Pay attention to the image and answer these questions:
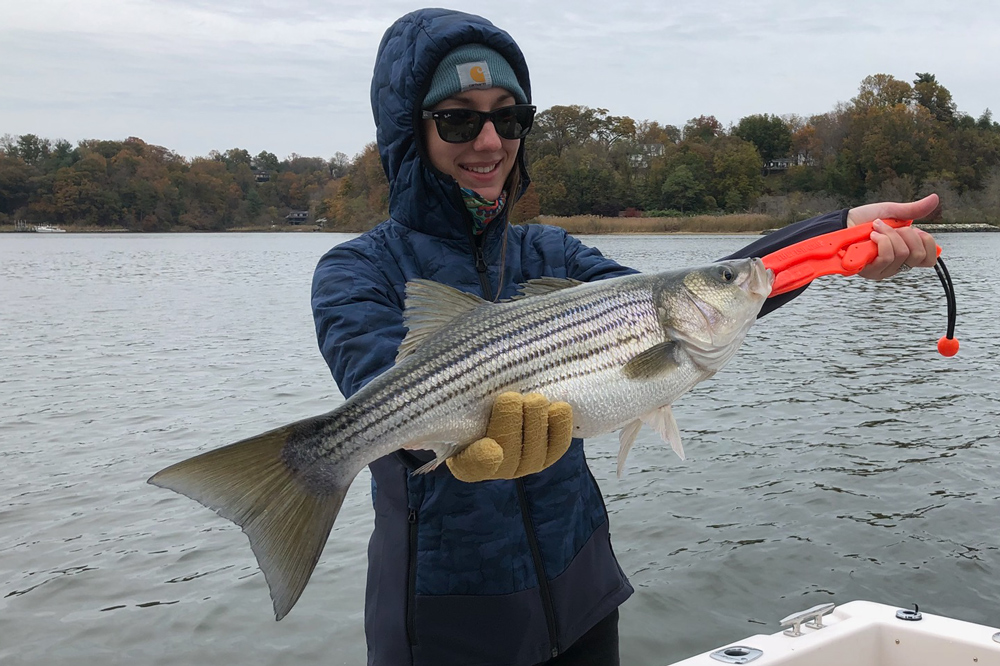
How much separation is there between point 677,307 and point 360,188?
9147 cm

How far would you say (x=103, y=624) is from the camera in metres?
7.66

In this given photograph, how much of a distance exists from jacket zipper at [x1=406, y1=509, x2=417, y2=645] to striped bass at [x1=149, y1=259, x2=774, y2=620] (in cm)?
43

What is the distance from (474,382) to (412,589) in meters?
0.86

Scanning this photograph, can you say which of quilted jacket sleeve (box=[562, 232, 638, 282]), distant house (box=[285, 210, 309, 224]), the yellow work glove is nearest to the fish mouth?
quilted jacket sleeve (box=[562, 232, 638, 282])

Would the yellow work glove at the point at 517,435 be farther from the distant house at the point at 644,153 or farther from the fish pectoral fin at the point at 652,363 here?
the distant house at the point at 644,153

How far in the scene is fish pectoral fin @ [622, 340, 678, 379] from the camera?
2791mm

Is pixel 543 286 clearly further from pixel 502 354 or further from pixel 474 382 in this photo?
pixel 474 382

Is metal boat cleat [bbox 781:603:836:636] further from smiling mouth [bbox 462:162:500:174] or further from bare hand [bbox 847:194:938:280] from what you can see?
smiling mouth [bbox 462:162:500:174]

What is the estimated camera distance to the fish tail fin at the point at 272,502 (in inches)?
91.8

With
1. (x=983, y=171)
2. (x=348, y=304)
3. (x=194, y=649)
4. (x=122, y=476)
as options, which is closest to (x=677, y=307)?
(x=348, y=304)

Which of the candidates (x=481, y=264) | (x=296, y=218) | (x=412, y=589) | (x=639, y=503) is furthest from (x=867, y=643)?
(x=296, y=218)

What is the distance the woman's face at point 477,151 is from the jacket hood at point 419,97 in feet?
0.18

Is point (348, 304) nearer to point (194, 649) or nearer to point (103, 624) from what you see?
point (194, 649)

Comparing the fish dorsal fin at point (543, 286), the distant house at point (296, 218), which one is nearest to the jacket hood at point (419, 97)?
the fish dorsal fin at point (543, 286)
